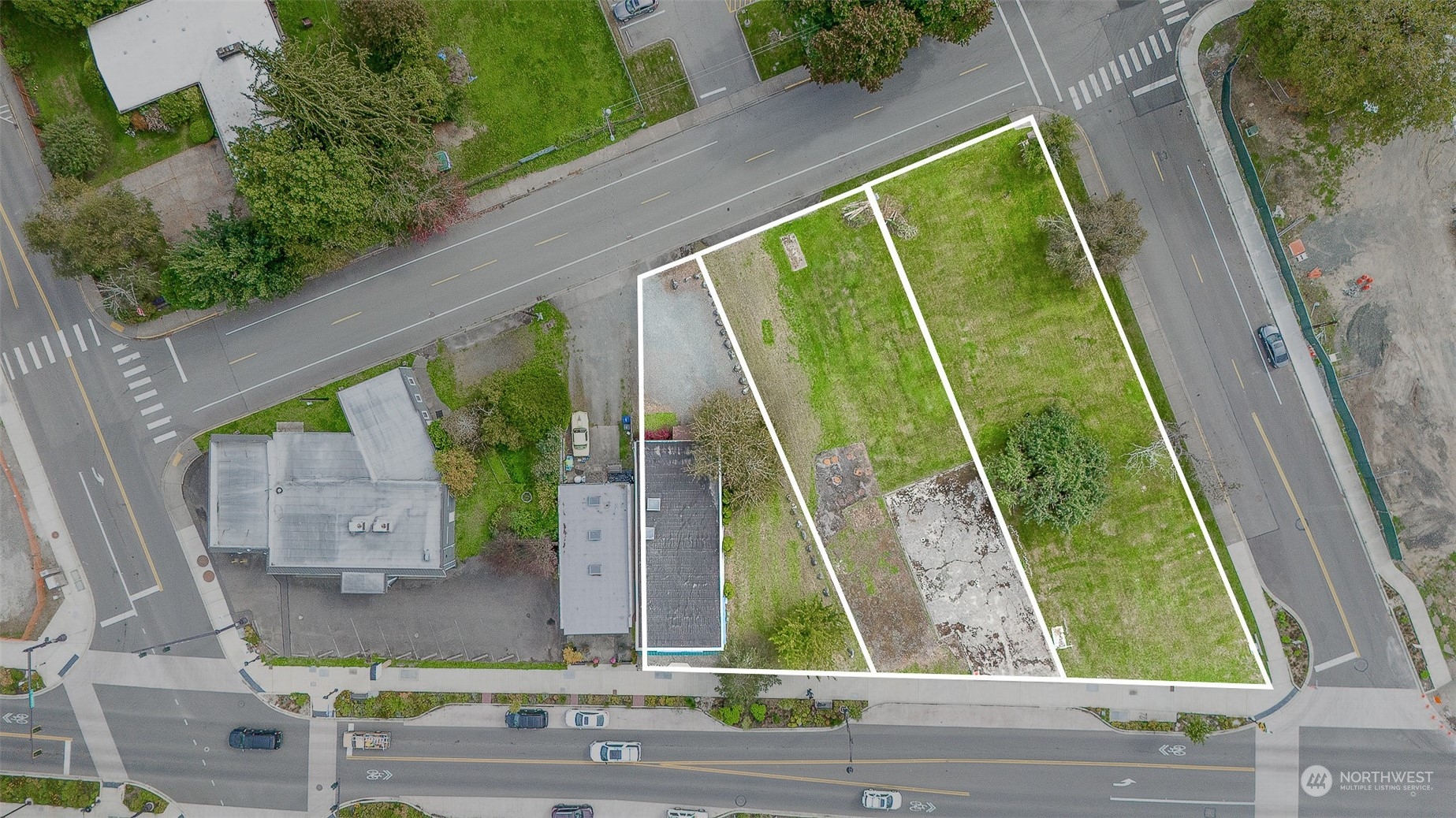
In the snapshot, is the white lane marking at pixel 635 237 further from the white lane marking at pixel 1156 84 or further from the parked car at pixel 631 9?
the parked car at pixel 631 9

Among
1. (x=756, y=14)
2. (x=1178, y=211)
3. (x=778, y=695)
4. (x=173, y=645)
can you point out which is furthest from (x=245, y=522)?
(x=1178, y=211)

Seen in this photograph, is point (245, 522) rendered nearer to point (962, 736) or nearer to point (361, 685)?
point (361, 685)

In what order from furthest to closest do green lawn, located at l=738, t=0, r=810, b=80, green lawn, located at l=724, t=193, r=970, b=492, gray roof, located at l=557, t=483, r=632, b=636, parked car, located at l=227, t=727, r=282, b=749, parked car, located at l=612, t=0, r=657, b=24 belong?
green lawn, located at l=738, t=0, r=810, b=80, parked car, located at l=227, t=727, r=282, b=749, parked car, located at l=612, t=0, r=657, b=24, gray roof, located at l=557, t=483, r=632, b=636, green lawn, located at l=724, t=193, r=970, b=492

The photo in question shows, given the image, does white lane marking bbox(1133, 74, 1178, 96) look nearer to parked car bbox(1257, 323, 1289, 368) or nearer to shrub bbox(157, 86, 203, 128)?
parked car bbox(1257, 323, 1289, 368)


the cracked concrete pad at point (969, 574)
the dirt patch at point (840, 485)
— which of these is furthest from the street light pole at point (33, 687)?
the cracked concrete pad at point (969, 574)

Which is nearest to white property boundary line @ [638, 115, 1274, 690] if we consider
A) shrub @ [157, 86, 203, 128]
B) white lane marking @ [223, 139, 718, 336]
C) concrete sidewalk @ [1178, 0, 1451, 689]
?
white lane marking @ [223, 139, 718, 336]

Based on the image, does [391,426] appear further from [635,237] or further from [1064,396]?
[1064,396]

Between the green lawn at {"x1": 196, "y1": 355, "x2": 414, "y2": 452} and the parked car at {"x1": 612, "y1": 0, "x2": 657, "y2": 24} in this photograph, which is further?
the green lawn at {"x1": 196, "y1": 355, "x2": 414, "y2": 452}

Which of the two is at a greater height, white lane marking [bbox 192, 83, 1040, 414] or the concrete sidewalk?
white lane marking [bbox 192, 83, 1040, 414]

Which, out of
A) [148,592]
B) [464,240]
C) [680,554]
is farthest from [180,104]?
[680,554]
